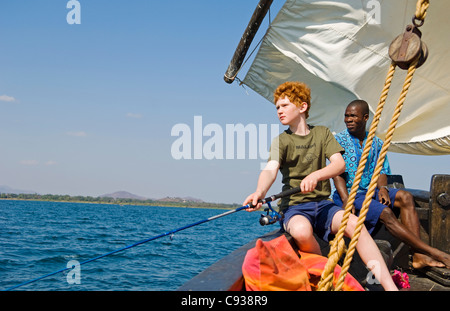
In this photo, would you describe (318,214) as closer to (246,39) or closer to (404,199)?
(404,199)

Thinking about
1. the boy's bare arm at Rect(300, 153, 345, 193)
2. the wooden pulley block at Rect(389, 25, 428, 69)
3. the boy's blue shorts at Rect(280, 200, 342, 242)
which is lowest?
the boy's blue shorts at Rect(280, 200, 342, 242)

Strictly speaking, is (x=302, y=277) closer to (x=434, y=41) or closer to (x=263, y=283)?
(x=263, y=283)

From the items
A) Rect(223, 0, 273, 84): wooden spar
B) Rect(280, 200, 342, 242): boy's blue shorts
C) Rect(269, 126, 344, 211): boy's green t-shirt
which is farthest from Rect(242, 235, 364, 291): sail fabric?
Rect(223, 0, 273, 84): wooden spar

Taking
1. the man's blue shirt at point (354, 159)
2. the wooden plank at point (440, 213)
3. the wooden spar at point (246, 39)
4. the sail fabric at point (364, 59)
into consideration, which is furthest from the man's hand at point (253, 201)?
the sail fabric at point (364, 59)

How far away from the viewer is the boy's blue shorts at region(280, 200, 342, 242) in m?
2.83

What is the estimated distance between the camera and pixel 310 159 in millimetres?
3094

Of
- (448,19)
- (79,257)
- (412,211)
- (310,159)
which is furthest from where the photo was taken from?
(79,257)

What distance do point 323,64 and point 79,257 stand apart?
12739 mm

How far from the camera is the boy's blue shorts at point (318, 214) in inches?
111

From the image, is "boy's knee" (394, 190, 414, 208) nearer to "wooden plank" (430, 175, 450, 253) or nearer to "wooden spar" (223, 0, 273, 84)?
"wooden plank" (430, 175, 450, 253)

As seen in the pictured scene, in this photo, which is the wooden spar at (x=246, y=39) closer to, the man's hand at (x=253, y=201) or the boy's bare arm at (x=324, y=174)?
the boy's bare arm at (x=324, y=174)

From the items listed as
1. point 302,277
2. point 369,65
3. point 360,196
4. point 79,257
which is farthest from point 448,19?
point 79,257

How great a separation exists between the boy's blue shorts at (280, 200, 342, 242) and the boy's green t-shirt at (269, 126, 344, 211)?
8 cm

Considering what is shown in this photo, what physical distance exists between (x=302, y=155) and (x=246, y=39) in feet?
10.9
